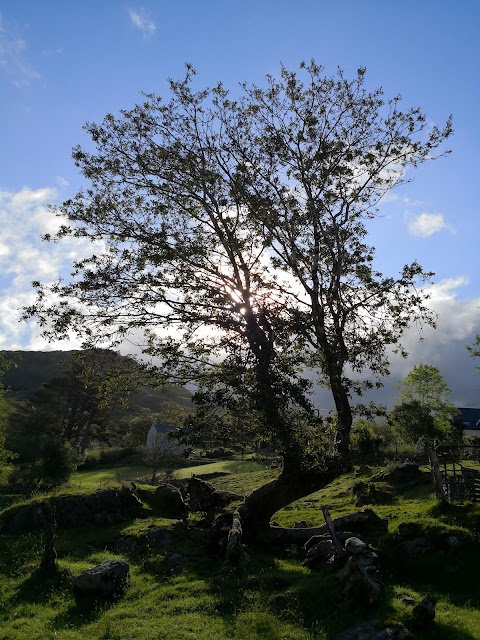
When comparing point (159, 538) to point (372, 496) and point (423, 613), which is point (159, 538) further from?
point (372, 496)

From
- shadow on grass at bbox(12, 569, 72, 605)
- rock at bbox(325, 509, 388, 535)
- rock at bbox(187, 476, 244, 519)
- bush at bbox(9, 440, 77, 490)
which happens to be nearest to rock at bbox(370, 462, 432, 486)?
rock at bbox(187, 476, 244, 519)

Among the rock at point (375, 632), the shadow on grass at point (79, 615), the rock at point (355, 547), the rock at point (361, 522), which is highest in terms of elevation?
the rock at point (355, 547)

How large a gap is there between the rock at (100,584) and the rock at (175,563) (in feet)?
8.79

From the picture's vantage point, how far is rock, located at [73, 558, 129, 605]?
1697 centimetres

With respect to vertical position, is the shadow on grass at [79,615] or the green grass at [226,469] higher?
the shadow on grass at [79,615]

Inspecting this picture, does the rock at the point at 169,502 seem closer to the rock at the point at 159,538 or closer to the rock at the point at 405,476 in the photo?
the rock at the point at 159,538

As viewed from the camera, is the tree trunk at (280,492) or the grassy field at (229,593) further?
the tree trunk at (280,492)

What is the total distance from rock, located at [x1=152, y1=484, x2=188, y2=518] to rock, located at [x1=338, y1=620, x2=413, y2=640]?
19.1 m

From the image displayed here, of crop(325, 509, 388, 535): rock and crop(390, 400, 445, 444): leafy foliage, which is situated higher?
crop(390, 400, 445, 444): leafy foliage

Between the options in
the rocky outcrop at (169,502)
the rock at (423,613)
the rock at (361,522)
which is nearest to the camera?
the rock at (423,613)

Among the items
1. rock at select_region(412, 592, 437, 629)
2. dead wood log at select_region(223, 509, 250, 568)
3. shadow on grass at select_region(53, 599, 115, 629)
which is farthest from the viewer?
dead wood log at select_region(223, 509, 250, 568)

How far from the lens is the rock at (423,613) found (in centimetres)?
1224

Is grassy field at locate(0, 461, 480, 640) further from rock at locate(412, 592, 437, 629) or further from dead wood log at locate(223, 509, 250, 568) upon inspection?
dead wood log at locate(223, 509, 250, 568)

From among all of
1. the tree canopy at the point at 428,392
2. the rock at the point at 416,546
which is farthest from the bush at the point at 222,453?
the rock at the point at 416,546
